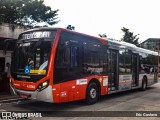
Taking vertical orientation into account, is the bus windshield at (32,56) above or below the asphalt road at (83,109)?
above

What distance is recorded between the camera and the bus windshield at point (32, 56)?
8.46 meters

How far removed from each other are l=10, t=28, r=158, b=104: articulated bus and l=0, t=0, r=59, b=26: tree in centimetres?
1341

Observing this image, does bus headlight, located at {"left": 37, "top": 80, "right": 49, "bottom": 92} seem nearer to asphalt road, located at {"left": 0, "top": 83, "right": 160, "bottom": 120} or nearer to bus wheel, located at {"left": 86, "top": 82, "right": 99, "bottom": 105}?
asphalt road, located at {"left": 0, "top": 83, "right": 160, "bottom": 120}

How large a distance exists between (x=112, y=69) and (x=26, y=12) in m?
14.0

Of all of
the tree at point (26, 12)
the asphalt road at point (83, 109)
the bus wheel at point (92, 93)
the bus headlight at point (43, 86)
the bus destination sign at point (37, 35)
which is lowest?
the asphalt road at point (83, 109)

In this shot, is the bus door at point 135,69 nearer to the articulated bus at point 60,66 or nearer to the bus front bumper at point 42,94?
the articulated bus at point 60,66

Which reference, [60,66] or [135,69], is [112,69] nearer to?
[135,69]

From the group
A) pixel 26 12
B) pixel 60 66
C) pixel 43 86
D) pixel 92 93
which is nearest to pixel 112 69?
pixel 92 93

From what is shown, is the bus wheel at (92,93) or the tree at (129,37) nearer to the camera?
the bus wheel at (92,93)

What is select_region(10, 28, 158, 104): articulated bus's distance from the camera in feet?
27.3

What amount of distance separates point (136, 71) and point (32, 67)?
329 inches

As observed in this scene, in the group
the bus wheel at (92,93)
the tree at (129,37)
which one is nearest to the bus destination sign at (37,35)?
the bus wheel at (92,93)

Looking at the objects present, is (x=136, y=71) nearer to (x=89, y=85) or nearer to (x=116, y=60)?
(x=116, y=60)

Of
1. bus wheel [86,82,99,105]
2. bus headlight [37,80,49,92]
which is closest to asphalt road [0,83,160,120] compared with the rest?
bus wheel [86,82,99,105]
